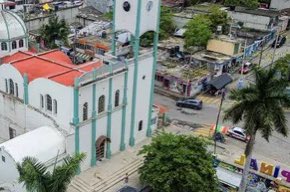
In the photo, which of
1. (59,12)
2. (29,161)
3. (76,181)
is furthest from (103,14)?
(29,161)

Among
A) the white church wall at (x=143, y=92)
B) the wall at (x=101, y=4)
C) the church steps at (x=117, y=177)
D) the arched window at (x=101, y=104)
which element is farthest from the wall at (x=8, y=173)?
the wall at (x=101, y=4)

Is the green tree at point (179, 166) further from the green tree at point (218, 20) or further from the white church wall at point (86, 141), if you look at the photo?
the green tree at point (218, 20)

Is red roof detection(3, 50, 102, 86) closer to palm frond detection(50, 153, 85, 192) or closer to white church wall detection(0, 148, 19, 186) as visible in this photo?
white church wall detection(0, 148, 19, 186)

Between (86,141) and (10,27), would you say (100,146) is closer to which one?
(86,141)

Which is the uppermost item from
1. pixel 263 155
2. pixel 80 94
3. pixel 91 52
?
pixel 80 94

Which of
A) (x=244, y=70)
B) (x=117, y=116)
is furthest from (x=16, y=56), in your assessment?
(x=244, y=70)

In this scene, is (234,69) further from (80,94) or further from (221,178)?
(80,94)
